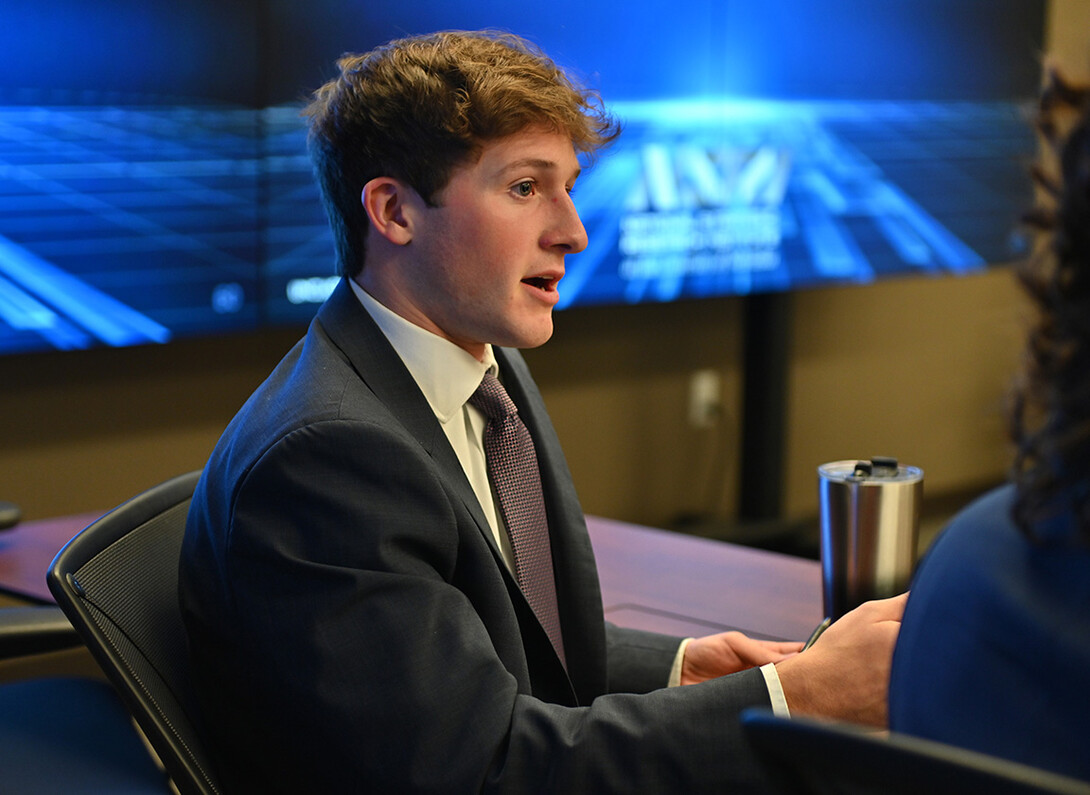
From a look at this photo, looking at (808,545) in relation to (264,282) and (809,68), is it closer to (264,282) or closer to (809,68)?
(809,68)

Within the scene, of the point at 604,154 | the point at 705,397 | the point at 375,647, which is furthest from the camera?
the point at 705,397

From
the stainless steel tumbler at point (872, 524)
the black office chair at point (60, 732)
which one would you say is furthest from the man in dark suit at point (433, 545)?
the black office chair at point (60, 732)

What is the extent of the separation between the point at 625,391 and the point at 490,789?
2.94 metres

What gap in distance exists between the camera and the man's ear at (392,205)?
1.26m

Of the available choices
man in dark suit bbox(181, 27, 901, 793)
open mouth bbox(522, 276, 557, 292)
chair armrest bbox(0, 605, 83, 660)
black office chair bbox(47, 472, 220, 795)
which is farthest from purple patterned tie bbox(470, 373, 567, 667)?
chair armrest bbox(0, 605, 83, 660)

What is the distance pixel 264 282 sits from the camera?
8.94 feet

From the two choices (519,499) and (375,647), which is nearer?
(375,647)

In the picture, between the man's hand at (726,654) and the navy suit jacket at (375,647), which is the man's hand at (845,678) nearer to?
the navy suit jacket at (375,647)

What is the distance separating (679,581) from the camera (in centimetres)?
178

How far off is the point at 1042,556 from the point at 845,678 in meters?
0.41

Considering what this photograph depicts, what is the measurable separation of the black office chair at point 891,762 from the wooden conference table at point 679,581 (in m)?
0.86

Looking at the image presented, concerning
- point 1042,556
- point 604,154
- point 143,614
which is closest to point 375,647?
point 143,614

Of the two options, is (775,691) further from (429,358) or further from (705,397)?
(705,397)

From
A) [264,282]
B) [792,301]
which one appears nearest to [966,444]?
[792,301]
